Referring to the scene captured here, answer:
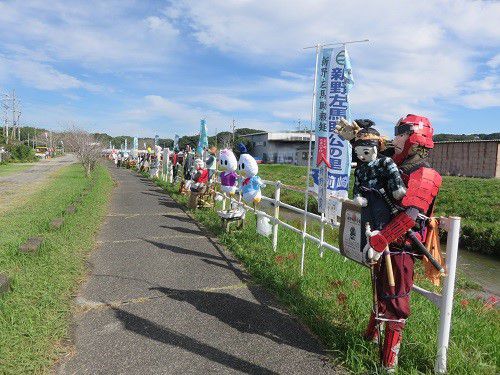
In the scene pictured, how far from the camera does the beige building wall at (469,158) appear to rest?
2608cm

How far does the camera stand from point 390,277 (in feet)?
8.78

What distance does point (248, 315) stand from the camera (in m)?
3.82

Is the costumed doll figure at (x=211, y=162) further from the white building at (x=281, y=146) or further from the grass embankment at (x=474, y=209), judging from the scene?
the white building at (x=281, y=146)

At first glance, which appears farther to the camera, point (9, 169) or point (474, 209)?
point (9, 169)

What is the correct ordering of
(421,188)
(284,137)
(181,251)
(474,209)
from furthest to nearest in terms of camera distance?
1. (284,137)
2. (474,209)
3. (181,251)
4. (421,188)

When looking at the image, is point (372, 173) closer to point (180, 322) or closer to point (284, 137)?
point (180, 322)

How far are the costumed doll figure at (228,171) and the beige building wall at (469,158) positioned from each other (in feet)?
65.8

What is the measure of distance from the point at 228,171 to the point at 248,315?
4.36 m

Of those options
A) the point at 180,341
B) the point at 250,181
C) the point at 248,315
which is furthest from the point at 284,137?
the point at 180,341

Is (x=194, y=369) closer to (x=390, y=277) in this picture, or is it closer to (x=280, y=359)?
(x=280, y=359)

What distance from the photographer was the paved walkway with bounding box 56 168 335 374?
9.71ft

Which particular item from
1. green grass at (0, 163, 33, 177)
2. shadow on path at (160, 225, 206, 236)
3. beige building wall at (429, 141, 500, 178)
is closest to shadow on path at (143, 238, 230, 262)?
shadow on path at (160, 225, 206, 236)

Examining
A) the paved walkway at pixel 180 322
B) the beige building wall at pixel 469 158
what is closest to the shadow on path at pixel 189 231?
the paved walkway at pixel 180 322

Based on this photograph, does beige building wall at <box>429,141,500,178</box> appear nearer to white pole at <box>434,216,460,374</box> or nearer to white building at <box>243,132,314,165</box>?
white pole at <box>434,216,460,374</box>
